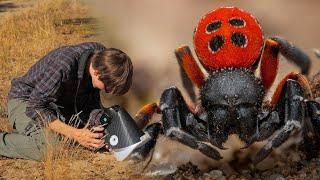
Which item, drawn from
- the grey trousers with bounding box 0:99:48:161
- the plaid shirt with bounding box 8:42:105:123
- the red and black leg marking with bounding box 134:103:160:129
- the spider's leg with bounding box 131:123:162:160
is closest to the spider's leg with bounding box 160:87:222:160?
the spider's leg with bounding box 131:123:162:160

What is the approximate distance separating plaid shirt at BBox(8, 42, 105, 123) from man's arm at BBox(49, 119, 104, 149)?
81mm

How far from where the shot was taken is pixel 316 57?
7.75 meters

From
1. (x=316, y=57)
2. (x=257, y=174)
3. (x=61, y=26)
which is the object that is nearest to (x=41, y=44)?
(x=61, y=26)

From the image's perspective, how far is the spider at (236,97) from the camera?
5.35 meters

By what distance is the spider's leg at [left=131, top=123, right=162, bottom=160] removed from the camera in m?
5.57

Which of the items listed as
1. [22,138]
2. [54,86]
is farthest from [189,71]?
[22,138]

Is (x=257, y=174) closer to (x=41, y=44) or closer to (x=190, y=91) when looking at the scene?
(x=190, y=91)

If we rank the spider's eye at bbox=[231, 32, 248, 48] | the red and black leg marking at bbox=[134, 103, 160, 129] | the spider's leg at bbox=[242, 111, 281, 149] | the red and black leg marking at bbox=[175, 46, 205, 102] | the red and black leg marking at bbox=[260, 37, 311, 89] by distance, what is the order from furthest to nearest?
the red and black leg marking at bbox=[175, 46, 205, 102]
the red and black leg marking at bbox=[260, 37, 311, 89]
the red and black leg marking at bbox=[134, 103, 160, 129]
the spider's eye at bbox=[231, 32, 248, 48]
the spider's leg at bbox=[242, 111, 281, 149]

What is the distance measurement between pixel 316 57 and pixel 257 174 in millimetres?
2367

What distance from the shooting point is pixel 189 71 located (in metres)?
6.30

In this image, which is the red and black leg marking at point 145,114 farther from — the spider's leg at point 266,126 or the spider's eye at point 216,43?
the spider's leg at point 266,126

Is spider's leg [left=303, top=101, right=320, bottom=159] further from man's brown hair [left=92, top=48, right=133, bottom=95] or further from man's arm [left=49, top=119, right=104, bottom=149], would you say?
man's arm [left=49, top=119, right=104, bottom=149]

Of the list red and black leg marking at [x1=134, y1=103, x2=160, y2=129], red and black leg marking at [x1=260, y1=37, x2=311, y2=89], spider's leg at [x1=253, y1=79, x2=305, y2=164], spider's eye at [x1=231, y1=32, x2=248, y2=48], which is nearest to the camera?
spider's leg at [x1=253, y1=79, x2=305, y2=164]

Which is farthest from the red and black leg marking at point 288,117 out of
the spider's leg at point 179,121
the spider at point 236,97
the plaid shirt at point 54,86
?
the plaid shirt at point 54,86
